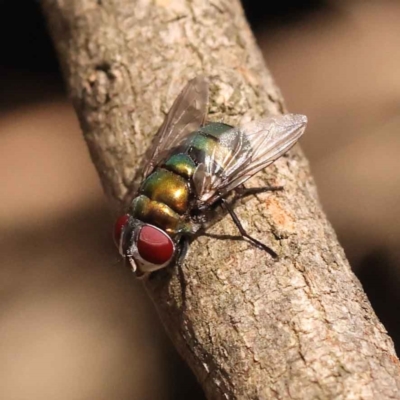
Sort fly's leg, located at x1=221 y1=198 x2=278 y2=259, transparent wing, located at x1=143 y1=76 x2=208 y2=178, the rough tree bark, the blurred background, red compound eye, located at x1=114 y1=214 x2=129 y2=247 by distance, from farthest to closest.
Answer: the blurred background < transparent wing, located at x1=143 y1=76 x2=208 y2=178 < red compound eye, located at x1=114 y1=214 x2=129 y2=247 < fly's leg, located at x1=221 y1=198 x2=278 y2=259 < the rough tree bark

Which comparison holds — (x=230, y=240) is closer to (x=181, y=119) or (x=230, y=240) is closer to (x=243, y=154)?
(x=243, y=154)

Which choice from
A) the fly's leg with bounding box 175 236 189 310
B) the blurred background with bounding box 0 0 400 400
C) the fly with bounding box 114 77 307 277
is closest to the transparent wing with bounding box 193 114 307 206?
the fly with bounding box 114 77 307 277

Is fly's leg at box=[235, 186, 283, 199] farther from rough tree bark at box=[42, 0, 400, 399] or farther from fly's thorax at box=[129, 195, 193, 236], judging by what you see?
fly's thorax at box=[129, 195, 193, 236]

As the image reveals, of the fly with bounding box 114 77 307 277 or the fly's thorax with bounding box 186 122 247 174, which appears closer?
the fly with bounding box 114 77 307 277

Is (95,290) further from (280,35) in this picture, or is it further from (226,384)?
(280,35)

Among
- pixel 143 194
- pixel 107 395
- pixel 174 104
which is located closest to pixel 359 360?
pixel 143 194

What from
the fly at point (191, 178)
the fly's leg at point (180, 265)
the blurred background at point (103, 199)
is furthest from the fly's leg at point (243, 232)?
the blurred background at point (103, 199)

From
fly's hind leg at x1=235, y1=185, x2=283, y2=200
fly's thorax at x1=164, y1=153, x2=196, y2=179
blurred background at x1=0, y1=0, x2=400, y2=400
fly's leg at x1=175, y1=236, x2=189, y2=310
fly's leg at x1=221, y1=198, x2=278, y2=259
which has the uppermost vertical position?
fly's thorax at x1=164, y1=153, x2=196, y2=179
